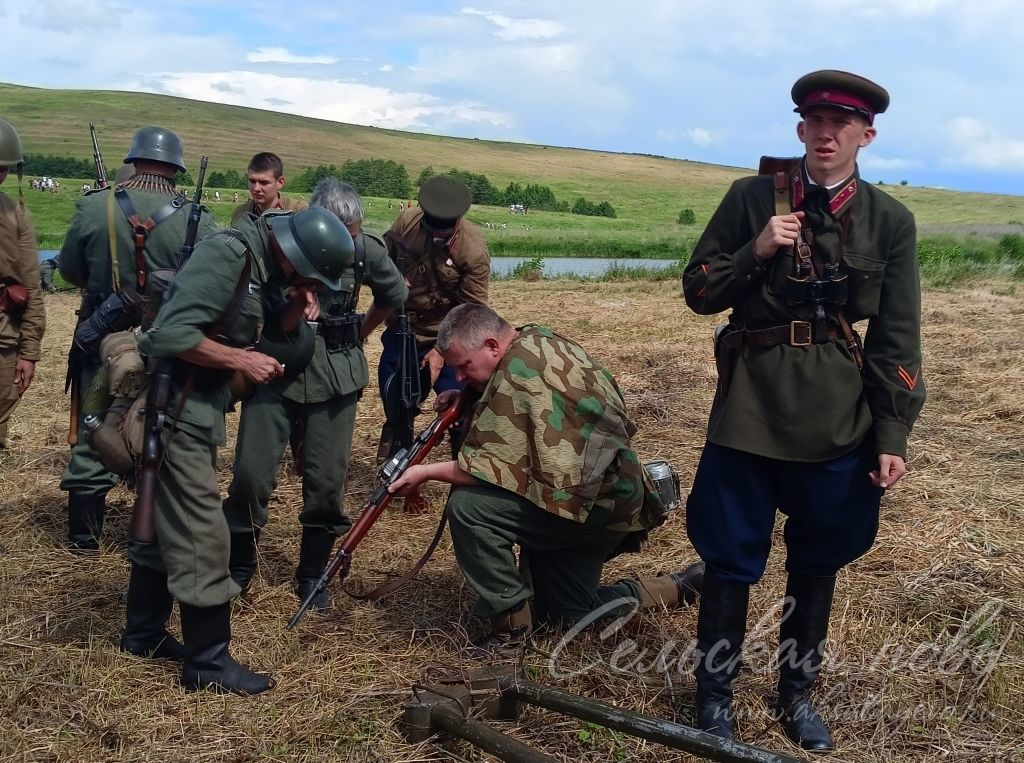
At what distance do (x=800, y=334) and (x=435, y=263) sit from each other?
3.69 metres

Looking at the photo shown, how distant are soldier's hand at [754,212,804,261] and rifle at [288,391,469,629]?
1.76 m

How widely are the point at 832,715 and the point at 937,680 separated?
1.82 feet

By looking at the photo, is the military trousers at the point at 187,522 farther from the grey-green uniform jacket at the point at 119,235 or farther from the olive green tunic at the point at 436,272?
the olive green tunic at the point at 436,272

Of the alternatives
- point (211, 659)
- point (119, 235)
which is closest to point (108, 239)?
point (119, 235)

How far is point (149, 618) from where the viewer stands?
4191 millimetres

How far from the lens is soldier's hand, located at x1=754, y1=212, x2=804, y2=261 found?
10.6 feet

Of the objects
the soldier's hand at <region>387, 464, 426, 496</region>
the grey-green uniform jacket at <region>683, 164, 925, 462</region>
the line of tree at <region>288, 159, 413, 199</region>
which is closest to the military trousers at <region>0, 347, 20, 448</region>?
the soldier's hand at <region>387, 464, 426, 496</region>

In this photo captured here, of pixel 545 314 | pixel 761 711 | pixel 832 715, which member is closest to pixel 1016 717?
pixel 832 715

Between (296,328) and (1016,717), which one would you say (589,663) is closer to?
(1016,717)

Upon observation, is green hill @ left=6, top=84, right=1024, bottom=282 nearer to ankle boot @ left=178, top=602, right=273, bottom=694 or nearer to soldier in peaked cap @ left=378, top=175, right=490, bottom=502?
soldier in peaked cap @ left=378, top=175, right=490, bottom=502

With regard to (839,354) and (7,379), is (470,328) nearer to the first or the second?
(839,354)

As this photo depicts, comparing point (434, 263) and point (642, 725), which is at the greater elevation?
point (434, 263)

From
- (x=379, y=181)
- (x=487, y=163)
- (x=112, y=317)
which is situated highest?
(x=487, y=163)

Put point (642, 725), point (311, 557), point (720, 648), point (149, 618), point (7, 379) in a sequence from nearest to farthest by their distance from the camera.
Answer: point (642, 725) < point (720, 648) < point (149, 618) < point (311, 557) < point (7, 379)
